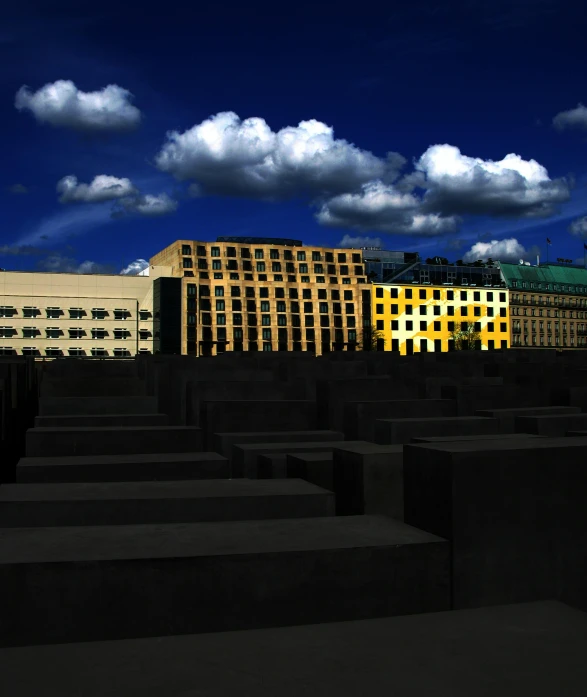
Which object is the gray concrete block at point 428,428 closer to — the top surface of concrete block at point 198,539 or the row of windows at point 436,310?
the top surface of concrete block at point 198,539

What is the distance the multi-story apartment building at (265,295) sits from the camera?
306 ft

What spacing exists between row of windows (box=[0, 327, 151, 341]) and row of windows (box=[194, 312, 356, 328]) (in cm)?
788

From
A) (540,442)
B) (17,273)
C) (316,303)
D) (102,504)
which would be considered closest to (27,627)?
(102,504)

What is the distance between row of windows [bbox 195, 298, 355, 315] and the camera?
307 feet

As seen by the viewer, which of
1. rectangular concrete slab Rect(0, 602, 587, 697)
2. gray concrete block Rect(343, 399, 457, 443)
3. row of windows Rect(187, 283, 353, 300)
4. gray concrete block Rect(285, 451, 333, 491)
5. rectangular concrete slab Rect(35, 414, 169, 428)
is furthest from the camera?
row of windows Rect(187, 283, 353, 300)

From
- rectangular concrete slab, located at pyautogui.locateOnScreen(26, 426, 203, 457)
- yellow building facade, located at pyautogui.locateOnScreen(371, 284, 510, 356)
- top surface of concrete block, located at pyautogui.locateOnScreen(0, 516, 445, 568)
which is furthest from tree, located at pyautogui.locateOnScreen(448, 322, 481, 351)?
top surface of concrete block, located at pyautogui.locateOnScreen(0, 516, 445, 568)

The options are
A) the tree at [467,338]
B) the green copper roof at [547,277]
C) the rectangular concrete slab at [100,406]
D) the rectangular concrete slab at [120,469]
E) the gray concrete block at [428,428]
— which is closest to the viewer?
the rectangular concrete slab at [120,469]

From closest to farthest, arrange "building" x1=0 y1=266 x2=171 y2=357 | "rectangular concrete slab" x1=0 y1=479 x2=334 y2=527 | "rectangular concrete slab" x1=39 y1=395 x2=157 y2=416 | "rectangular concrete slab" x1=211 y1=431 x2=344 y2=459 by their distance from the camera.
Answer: "rectangular concrete slab" x1=0 y1=479 x2=334 y2=527 < "rectangular concrete slab" x1=211 y1=431 x2=344 y2=459 < "rectangular concrete slab" x1=39 y1=395 x2=157 y2=416 < "building" x1=0 y1=266 x2=171 y2=357

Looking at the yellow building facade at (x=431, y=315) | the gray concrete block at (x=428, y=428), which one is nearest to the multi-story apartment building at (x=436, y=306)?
the yellow building facade at (x=431, y=315)

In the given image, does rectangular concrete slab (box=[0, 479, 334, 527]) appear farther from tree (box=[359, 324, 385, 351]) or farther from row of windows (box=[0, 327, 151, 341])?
tree (box=[359, 324, 385, 351])

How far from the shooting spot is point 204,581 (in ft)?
14.7

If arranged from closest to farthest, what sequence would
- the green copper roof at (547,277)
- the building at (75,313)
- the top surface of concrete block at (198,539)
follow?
the top surface of concrete block at (198,539)
the building at (75,313)
the green copper roof at (547,277)

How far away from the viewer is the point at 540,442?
18.2ft

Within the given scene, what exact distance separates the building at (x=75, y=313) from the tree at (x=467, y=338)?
38174mm
